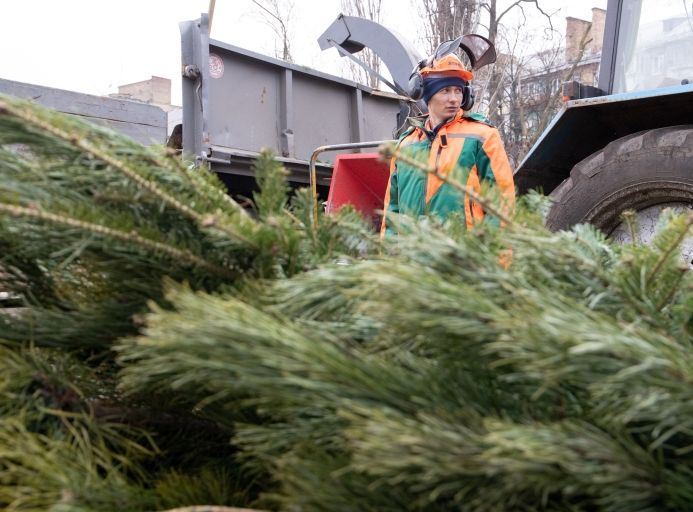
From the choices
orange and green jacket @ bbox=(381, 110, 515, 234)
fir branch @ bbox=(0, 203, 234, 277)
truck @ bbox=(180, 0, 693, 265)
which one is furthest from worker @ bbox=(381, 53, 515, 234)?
fir branch @ bbox=(0, 203, 234, 277)

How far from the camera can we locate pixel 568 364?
78 cm

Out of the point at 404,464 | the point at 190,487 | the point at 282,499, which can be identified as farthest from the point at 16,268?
the point at 404,464

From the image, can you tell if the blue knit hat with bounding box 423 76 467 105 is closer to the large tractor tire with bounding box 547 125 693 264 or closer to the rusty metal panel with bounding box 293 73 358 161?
the large tractor tire with bounding box 547 125 693 264

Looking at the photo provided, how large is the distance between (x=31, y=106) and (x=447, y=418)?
716 mm

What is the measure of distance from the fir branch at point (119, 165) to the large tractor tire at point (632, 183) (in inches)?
87.8

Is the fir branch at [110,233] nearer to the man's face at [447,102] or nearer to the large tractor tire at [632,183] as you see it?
the large tractor tire at [632,183]

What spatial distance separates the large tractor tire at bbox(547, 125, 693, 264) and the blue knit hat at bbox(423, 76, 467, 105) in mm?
688

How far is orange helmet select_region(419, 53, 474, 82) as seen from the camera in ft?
10.7

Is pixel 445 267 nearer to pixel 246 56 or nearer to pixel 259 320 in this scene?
pixel 259 320

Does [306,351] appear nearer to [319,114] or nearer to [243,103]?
[243,103]

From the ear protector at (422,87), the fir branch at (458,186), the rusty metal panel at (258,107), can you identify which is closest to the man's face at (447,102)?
the ear protector at (422,87)

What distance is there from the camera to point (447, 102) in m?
3.29

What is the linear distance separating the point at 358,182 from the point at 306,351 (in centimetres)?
468

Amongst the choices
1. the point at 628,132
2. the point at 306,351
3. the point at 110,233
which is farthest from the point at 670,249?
the point at 628,132
